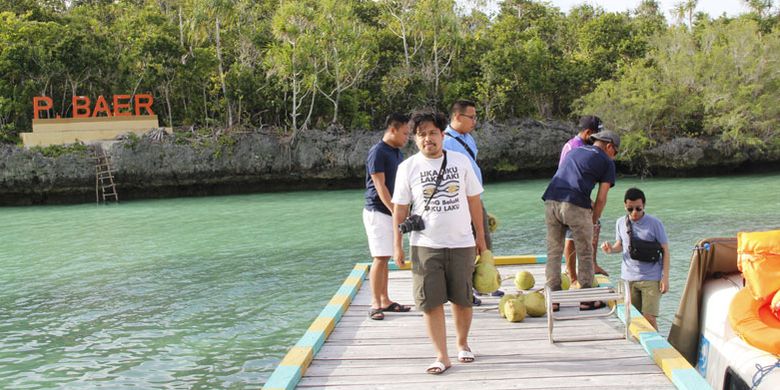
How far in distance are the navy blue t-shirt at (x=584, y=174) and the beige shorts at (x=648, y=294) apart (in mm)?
738

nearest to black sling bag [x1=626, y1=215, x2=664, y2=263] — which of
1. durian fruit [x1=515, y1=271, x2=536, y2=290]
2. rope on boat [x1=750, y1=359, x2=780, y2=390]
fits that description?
durian fruit [x1=515, y1=271, x2=536, y2=290]

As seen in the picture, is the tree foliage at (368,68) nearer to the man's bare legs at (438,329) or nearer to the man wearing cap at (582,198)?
the man wearing cap at (582,198)

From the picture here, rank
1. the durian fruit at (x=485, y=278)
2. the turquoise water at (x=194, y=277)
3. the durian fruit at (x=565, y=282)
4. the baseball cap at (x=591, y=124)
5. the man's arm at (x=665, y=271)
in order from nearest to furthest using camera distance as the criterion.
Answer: the durian fruit at (x=485, y=278), the man's arm at (x=665, y=271), the durian fruit at (x=565, y=282), the baseball cap at (x=591, y=124), the turquoise water at (x=194, y=277)

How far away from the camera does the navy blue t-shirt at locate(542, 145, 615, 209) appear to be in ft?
19.1

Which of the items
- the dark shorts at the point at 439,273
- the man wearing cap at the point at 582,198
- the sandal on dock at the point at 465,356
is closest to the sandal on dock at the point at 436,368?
the sandal on dock at the point at 465,356

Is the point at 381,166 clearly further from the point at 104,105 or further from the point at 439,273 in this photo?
the point at 104,105

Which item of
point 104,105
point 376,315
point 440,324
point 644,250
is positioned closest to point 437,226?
point 440,324

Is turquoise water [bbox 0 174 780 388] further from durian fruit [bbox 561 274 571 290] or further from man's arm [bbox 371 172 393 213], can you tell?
man's arm [bbox 371 172 393 213]

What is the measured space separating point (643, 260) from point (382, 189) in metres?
2.07

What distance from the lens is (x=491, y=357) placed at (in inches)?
195

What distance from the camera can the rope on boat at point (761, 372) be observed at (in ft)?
13.2

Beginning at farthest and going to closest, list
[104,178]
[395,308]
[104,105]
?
[104,105], [104,178], [395,308]

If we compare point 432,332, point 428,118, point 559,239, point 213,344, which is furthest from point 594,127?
point 213,344

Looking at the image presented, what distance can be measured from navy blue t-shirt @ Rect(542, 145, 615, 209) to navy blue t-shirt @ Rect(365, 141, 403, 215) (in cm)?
130
